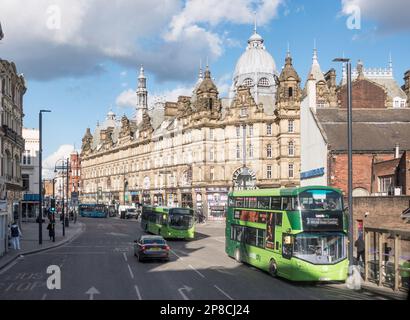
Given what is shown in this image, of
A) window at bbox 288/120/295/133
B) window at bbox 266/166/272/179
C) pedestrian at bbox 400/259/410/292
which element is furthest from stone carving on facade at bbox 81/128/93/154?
pedestrian at bbox 400/259/410/292

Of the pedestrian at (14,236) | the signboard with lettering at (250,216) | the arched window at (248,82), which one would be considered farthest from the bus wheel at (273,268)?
the arched window at (248,82)

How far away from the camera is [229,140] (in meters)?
81.1

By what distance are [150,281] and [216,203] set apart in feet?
194

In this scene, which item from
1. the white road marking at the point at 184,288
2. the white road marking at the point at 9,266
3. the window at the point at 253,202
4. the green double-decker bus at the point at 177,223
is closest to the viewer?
the white road marking at the point at 184,288

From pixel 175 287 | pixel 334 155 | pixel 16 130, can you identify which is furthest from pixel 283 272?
pixel 16 130

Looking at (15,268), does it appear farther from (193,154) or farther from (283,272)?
(193,154)

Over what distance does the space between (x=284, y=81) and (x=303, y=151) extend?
2675cm

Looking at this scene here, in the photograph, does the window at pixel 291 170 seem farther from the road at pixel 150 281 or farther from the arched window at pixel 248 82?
the road at pixel 150 281

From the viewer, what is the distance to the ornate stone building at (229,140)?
76.2 metres

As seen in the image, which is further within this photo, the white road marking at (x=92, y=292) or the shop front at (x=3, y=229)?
the shop front at (x=3, y=229)

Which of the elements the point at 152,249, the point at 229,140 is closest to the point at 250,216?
the point at 152,249

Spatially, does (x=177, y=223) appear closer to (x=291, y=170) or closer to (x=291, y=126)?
(x=291, y=170)

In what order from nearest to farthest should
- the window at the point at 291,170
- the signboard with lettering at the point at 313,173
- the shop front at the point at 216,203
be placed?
the signboard with lettering at the point at 313,173 < the window at the point at 291,170 < the shop front at the point at 216,203

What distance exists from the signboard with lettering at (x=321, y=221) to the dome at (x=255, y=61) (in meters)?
66.6
